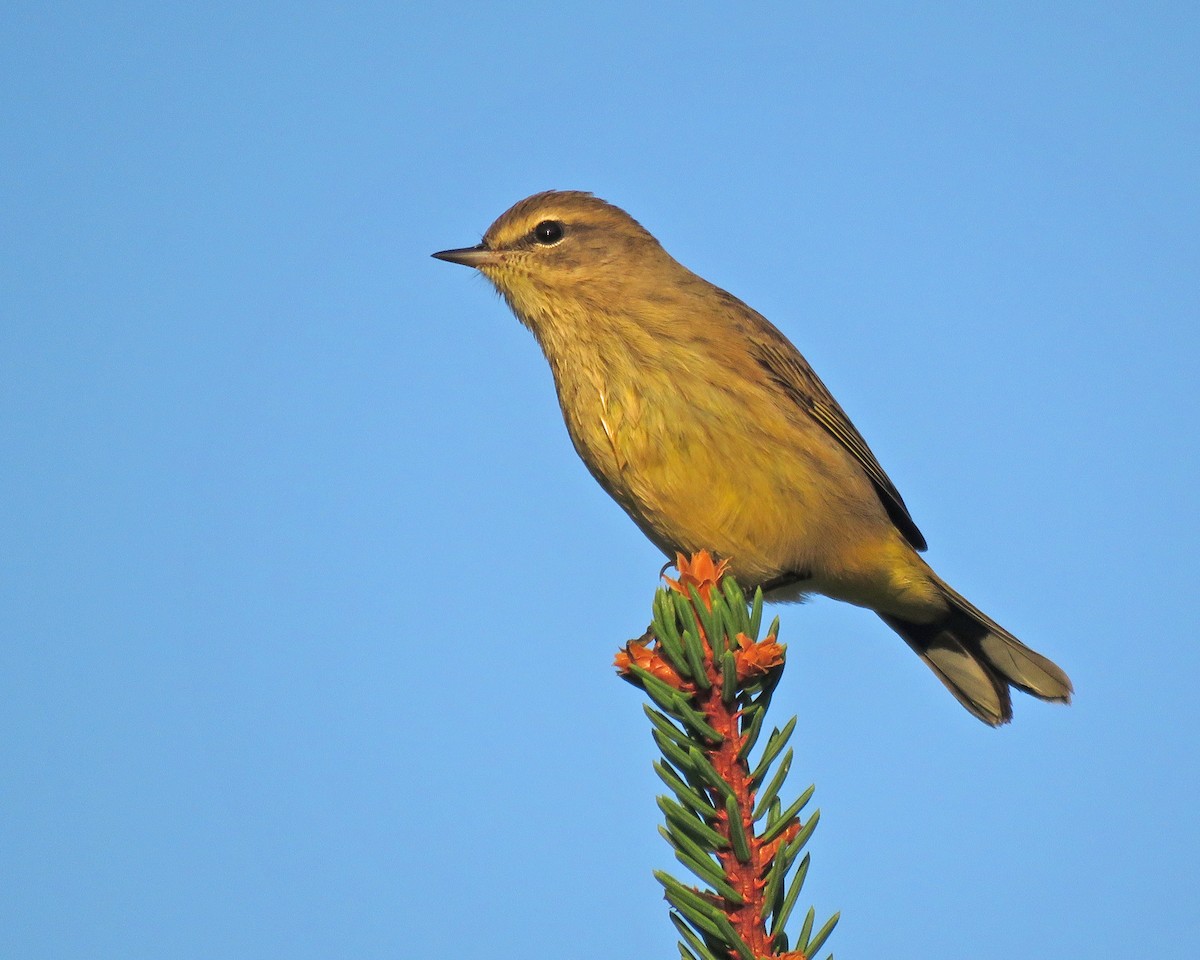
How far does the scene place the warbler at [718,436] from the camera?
6.41 m

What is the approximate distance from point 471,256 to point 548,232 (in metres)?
0.54

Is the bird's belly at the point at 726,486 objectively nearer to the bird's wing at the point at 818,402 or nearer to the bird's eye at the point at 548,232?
the bird's wing at the point at 818,402

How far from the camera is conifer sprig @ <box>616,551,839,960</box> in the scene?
11.0 ft

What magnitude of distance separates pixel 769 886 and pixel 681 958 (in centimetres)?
32

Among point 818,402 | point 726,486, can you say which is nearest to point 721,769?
point 726,486

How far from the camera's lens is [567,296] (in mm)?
7332

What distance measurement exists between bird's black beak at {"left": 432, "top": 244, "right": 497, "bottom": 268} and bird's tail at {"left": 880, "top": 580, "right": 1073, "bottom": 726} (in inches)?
142

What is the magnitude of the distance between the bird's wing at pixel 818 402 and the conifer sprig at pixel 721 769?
3108mm

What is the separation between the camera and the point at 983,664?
777 cm

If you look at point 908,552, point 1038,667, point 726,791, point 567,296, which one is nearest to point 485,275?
point 567,296

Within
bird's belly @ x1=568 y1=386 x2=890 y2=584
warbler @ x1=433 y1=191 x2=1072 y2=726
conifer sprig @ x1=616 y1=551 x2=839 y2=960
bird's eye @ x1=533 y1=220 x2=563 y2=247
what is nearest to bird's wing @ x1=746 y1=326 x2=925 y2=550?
Result: warbler @ x1=433 y1=191 x2=1072 y2=726

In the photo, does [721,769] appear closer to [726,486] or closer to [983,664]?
[726,486]

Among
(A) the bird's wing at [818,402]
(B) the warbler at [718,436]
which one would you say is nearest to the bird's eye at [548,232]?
(B) the warbler at [718,436]

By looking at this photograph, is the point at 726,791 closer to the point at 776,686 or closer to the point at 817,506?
the point at 776,686
